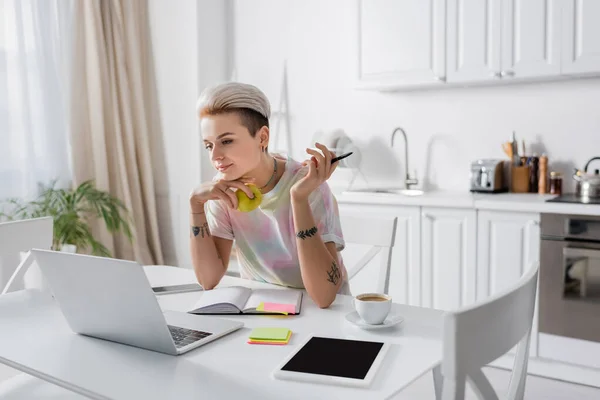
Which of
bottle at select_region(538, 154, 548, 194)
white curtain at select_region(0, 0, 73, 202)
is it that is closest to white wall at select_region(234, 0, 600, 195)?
bottle at select_region(538, 154, 548, 194)

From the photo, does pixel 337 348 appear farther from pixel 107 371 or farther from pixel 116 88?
pixel 116 88

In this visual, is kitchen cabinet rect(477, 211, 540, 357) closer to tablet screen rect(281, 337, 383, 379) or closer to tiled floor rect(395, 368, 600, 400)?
tiled floor rect(395, 368, 600, 400)

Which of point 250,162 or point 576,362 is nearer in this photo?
point 250,162

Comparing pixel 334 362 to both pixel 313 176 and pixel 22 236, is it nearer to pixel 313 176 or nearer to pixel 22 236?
pixel 313 176

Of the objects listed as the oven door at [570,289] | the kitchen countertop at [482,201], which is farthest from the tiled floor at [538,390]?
the kitchen countertop at [482,201]

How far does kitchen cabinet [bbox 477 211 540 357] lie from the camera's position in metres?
2.70

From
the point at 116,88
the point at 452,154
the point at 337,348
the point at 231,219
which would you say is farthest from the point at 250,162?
the point at 116,88

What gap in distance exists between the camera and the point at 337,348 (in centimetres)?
109

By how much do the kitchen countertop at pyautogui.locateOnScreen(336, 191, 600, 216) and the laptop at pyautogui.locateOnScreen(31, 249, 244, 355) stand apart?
6.14ft

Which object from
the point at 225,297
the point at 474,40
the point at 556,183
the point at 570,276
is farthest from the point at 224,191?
the point at 556,183

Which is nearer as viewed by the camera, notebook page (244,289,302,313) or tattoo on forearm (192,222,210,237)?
notebook page (244,289,302,313)

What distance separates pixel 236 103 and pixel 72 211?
219cm

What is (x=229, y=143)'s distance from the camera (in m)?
1.52

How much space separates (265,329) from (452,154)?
2.52 meters
